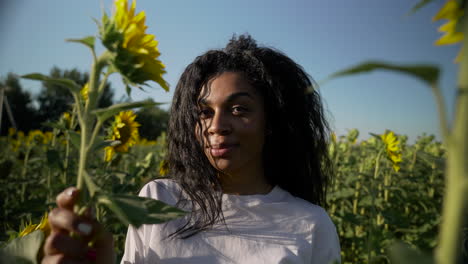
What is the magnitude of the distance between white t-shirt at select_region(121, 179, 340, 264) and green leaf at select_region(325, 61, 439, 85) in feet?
3.24

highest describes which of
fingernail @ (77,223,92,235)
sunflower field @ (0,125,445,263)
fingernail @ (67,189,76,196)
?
fingernail @ (67,189,76,196)

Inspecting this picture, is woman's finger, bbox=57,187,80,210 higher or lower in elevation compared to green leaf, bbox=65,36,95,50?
lower

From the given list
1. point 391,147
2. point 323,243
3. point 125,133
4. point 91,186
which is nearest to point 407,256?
point 91,186

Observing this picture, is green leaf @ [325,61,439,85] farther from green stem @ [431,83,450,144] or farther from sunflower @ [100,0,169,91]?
sunflower @ [100,0,169,91]

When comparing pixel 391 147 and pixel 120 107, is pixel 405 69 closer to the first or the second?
pixel 120 107

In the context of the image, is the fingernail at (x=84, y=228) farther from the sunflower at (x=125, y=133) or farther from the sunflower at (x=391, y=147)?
the sunflower at (x=391, y=147)

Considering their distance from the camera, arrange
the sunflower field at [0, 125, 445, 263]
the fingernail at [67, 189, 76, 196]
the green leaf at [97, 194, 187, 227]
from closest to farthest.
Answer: the green leaf at [97, 194, 187, 227] → the fingernail at [67, 189, 76, 196] → the sunflower field at [0, 125, 445, 263]

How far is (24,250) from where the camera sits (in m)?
0.55

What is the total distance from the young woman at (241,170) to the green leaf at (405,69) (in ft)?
3.18

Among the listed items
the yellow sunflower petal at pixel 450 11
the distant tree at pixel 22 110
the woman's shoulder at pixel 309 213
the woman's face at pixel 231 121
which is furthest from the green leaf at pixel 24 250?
the distant tree at pixel 22 110

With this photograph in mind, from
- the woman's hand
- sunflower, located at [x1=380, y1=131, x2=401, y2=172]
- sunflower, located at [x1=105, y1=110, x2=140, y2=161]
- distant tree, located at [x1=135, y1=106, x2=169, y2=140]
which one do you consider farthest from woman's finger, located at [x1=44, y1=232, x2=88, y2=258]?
sunflower, located at [x1=380, y1=131, x2=401, y2=172]

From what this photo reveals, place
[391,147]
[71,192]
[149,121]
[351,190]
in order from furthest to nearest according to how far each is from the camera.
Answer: [149,121], [351,190], [391,147], [71,192]

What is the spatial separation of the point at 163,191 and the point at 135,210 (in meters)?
0.91

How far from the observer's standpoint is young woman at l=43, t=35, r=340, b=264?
3.85ft
